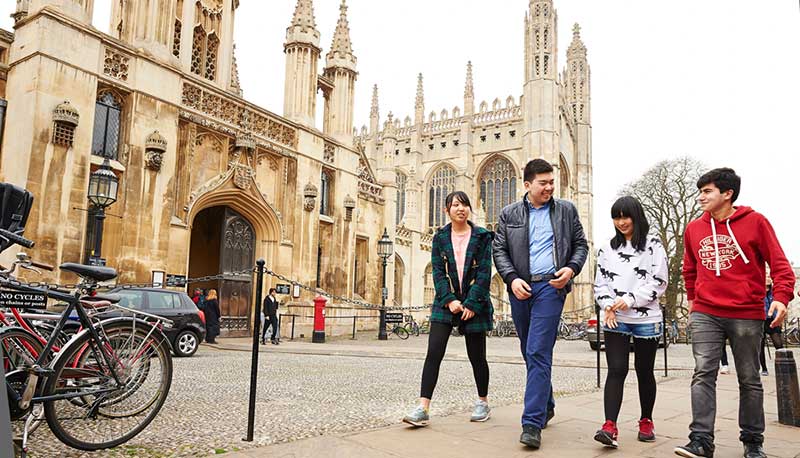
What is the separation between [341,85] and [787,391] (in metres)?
17.1

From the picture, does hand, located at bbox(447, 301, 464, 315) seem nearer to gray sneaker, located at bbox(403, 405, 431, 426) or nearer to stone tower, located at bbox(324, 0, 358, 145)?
gray sneaker, located at bbox(403, 405, 431, 426)

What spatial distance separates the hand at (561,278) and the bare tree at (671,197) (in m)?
27.0

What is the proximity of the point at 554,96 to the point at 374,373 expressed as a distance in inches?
1765

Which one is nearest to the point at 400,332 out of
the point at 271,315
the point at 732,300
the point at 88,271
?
the point at 271,315

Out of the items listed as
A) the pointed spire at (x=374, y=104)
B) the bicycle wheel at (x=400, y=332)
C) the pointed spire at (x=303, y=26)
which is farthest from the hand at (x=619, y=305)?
the pointed spire at (x=374, y=104)

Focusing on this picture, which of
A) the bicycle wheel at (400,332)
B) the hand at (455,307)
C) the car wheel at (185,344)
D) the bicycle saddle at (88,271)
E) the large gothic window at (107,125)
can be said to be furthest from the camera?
the bicycle wheel at (400,332)

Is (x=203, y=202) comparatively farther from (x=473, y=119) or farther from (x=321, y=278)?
(x=473, y=119)

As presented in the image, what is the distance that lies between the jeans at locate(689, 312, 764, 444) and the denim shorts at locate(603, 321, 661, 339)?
0.23m

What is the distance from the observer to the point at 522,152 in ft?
164

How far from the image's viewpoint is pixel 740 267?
3412 millimetres

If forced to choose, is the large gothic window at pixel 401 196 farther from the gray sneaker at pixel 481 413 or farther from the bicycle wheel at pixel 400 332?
the gray sneaker at pixel 481 413

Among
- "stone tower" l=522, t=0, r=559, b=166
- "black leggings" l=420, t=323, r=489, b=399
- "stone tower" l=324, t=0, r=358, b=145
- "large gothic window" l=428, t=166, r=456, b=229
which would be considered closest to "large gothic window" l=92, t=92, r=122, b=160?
"stone tower" l=324, t=0, r=358, b=145

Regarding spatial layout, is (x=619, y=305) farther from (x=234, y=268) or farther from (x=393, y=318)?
(x=393, y=318)

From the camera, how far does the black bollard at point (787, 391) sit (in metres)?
4.39
